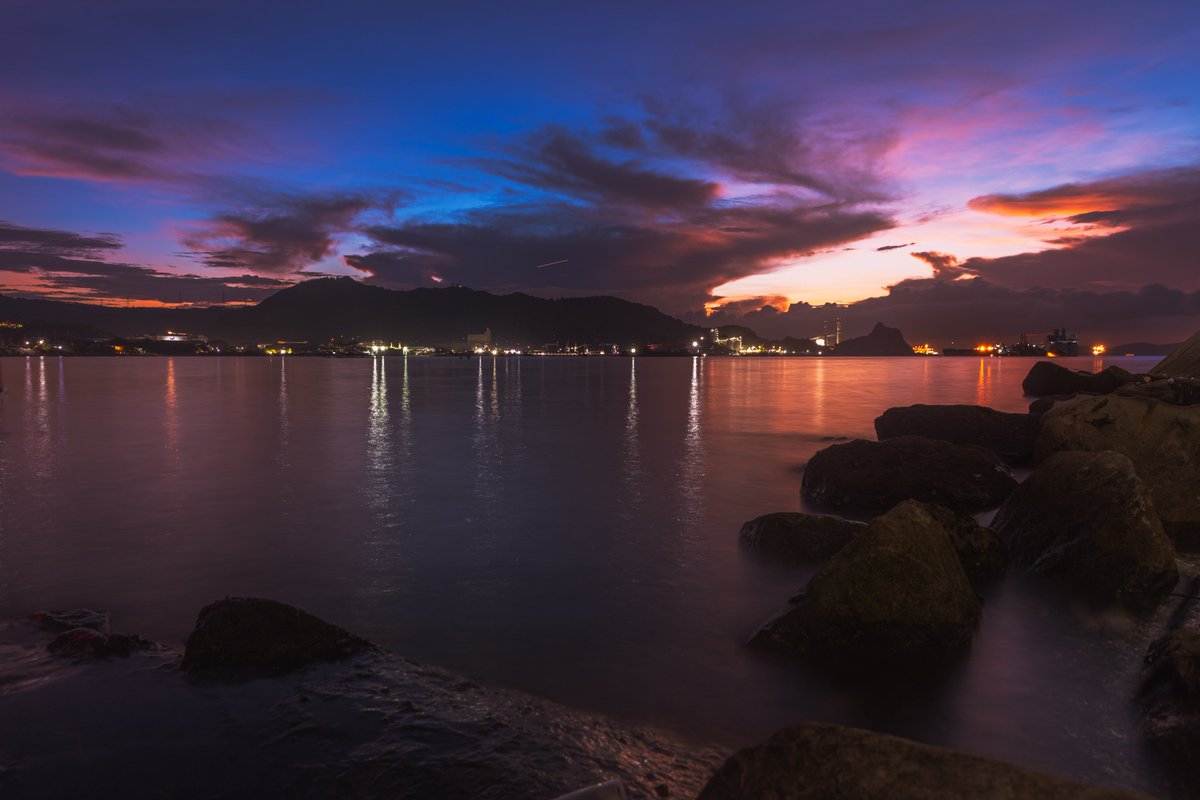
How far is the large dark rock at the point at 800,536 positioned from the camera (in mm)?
10516

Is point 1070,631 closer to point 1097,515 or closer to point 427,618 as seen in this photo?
point 1097,515

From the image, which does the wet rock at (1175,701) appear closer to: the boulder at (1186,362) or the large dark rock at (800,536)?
the large dark rock at (800,536)

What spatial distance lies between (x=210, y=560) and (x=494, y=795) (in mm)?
8004

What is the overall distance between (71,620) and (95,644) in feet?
3.87

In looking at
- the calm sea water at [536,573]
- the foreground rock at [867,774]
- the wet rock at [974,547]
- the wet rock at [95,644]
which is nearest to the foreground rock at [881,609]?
the calm sea water at [536,573]

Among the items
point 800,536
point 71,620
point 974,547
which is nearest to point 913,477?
point 974,547

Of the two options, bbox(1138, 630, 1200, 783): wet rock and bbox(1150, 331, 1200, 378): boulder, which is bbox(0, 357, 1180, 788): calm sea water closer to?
bbox(1138, 630, 1200, 783): wet rock

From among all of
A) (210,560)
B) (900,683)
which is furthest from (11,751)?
(900,683)

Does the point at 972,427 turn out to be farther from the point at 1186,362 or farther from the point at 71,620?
the point at 71,620

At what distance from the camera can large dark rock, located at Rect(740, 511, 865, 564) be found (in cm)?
1052

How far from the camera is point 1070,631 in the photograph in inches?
317

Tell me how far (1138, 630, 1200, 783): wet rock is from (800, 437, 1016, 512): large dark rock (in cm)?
714

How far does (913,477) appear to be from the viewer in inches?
544

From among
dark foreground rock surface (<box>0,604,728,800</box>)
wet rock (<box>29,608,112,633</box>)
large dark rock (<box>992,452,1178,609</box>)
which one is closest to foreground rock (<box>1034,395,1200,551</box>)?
large dark rock (<box>992,452,1178,609</box>)
